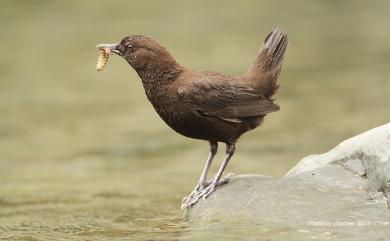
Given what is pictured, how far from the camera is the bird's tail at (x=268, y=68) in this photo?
5746 mm

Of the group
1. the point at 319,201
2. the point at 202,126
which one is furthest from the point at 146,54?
the point at 319,201

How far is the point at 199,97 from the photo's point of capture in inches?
210

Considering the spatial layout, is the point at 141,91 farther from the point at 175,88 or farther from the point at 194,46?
the point at 175,88

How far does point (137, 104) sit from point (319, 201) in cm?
674

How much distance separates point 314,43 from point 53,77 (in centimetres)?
477

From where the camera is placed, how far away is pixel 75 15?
58.7ft

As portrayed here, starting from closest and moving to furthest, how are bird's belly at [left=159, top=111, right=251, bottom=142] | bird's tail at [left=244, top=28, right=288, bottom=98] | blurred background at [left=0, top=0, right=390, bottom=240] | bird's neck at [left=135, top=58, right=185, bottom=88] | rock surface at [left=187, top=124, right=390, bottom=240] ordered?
rock surface at [left=187, top=124, right=390, bottom=240] < bird's belly at [left=159, top=111, right=251, bottom=142] < bird's neck at [left=135, top=58, right=185, bottom=88] < bird's tail at [left=244, top=28, right=288, bottom=98] < blurred background at [left=0, top=0, right=390, bottom=240]

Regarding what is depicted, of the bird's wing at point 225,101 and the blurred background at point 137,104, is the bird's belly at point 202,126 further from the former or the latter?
the blurred background at point 137,104

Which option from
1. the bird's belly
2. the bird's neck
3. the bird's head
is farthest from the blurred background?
the bird's head

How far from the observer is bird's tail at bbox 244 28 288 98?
18.9 feet

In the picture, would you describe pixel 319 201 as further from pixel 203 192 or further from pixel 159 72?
pixel 159 72

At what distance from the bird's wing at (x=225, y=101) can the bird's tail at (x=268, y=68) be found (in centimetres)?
10

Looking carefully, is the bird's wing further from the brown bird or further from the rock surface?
the rock surface

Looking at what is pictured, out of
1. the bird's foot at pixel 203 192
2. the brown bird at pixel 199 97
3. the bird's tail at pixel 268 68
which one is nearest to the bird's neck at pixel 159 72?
the brown bird at pixel 199 97
